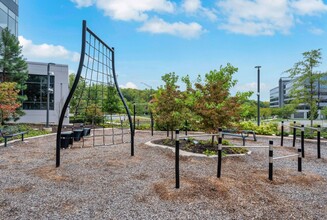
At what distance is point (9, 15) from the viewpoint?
888 inches

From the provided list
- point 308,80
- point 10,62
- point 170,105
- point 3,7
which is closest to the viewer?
point 170,105

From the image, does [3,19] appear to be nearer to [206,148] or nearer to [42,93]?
[42,93]

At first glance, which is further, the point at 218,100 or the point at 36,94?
the point at 36,94

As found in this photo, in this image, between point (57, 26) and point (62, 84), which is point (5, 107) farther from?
point (62, 84)

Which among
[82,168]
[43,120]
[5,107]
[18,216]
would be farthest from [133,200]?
[43,120]

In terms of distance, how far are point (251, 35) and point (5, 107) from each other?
15.0 metres

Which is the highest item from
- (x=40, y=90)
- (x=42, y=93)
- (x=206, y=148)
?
(x=40, y=90)

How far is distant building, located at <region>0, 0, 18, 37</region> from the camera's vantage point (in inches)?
841

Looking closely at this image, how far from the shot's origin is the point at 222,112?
334 inches

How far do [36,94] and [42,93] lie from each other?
548 mm

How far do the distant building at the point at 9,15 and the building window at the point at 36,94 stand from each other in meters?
4.77

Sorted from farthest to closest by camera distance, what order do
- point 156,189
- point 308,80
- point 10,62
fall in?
point 10,62
point 308,80
point 156,189

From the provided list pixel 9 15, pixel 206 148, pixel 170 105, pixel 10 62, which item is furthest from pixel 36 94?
pixel 206 148

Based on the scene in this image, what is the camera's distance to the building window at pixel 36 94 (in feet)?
77.3
